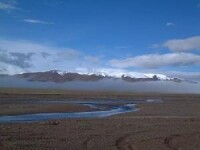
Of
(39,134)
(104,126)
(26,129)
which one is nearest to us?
(39,134)

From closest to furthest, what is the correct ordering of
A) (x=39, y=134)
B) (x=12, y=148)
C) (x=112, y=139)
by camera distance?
(x=12, y=148) < (x=112, y=139) < (x=39, y=134)

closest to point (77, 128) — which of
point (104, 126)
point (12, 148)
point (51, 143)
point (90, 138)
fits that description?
point (104, 126)

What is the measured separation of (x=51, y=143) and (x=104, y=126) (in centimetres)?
855

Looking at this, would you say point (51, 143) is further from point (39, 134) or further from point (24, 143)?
point (39, 134)

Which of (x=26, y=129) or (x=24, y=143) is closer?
(x=24, y=143)

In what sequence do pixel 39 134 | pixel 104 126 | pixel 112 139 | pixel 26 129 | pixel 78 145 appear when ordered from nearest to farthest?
1. pixel 78 145
2. pixel 112 139
3. pixel 39 134
4. pixel 26 129
5. pixel 104 126

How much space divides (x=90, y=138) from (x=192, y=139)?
5.79 meters

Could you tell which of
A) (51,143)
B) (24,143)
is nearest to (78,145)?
(51,143)

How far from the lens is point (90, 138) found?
21.1 meters

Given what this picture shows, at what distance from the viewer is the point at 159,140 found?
21.0m

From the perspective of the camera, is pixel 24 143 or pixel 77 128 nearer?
pixel 24 143

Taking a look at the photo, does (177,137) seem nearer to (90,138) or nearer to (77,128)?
(90,138)

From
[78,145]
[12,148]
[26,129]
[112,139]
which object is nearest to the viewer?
[12,148]

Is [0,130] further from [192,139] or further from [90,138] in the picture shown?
[192,139]
